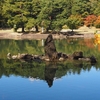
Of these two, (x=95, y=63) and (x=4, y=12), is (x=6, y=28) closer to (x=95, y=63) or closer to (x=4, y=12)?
(x=4, y=12)

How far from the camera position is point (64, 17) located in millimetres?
52625

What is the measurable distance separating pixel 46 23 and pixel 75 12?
10.9 m

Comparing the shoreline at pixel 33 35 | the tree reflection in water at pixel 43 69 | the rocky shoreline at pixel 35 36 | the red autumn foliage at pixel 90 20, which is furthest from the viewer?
the red autumn foliage at pixel 90 20

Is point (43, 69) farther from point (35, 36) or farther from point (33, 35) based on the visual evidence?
point (33, 35)

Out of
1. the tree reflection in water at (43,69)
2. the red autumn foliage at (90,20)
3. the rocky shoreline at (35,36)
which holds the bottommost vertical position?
the rocky shoreline at (35,36)

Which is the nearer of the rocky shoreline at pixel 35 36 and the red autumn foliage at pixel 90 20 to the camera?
the rocky shoreline at pixel 35 36

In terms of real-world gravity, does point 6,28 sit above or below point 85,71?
below

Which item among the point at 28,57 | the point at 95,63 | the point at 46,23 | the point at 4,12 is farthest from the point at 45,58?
the point at 4,12

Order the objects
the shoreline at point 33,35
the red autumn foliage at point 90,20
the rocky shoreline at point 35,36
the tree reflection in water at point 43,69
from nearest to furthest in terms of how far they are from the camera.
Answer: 1. the tree reflection in water at point 43,69
2. the shoreline at point 33,35
3. the rocky shoreline at point 35,36
4. the red autumn foliage at point 90,20

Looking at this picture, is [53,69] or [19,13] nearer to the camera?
[53,69]

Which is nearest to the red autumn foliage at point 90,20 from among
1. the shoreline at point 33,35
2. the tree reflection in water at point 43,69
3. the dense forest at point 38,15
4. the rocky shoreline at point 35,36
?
the dense forest at point 38,15

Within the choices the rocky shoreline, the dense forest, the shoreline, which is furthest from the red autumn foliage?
the rocky shoreline

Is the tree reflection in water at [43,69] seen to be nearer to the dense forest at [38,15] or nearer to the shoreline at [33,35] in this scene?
the shoreline at [33,35]

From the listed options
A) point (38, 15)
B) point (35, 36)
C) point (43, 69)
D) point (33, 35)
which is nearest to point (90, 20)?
point (38, 15)
